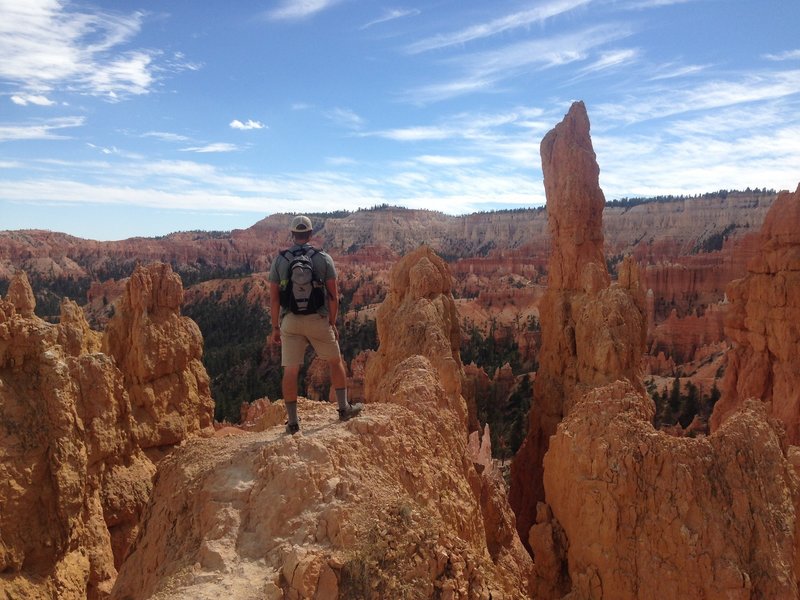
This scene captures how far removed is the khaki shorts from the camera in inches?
192

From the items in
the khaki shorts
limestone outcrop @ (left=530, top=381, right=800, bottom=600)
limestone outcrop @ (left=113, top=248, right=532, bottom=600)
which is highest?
the khaki shorts

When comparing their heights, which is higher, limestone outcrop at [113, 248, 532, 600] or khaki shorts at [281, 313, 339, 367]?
khaki shorts at [281, 313, 339, 367]

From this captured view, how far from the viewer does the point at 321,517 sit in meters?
3.55

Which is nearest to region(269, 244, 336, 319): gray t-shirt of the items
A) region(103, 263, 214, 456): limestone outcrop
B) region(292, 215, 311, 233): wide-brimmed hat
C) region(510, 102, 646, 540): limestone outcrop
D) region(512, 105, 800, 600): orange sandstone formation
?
region(292, 215, 311, 233): wide-brimmed hat

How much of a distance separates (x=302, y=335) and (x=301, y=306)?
335 millimetres

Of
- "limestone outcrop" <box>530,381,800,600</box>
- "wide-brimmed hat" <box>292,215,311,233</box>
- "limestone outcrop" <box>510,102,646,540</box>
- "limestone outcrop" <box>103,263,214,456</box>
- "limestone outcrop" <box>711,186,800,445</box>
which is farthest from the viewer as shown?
"limestone outcrop" <box>711,186,800,445</box>

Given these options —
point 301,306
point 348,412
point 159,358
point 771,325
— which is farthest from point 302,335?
point 771,325

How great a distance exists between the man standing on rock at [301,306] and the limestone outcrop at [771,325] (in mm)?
12888

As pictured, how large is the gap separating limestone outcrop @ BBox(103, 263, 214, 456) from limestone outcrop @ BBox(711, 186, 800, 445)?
12426 millimetres

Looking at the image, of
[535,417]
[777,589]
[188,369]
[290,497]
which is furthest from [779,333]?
[290,497]

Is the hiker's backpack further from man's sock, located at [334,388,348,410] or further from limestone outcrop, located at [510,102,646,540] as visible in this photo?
limestone outcrop, located at [510,102,646,540]

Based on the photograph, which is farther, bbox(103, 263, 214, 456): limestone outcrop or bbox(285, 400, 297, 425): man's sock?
bbox(103, 263, 214, 456): limestone outcrop

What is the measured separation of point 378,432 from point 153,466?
586 cm

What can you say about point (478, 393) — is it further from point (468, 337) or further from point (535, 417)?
point (468, 337)
